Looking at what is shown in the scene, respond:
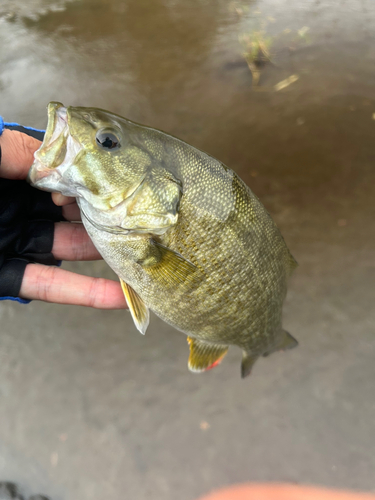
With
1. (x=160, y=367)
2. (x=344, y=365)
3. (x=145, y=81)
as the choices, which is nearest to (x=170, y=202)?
(x=160, y=367)

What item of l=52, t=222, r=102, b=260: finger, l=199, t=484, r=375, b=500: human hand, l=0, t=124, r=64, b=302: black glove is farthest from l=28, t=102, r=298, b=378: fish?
l=199, t=484, r=375, b=500: human hand

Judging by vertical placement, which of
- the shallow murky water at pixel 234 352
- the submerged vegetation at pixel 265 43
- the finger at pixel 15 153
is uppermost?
the finger at pixel 15 153

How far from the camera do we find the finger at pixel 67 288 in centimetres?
180

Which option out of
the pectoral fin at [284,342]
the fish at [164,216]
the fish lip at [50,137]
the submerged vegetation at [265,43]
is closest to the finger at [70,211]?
the fish at [164,216]

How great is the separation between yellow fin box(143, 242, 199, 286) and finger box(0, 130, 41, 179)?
755 millimetres

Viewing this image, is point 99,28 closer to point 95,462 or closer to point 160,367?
point 160,367

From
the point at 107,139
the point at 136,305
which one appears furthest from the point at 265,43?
the point at 136,305

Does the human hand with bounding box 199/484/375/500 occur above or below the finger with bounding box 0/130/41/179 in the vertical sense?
below

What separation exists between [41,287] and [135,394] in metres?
1.14

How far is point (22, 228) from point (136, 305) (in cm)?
90

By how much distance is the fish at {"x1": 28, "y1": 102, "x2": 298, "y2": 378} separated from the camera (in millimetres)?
1249

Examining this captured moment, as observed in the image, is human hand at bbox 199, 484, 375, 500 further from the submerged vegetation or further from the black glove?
the submerged vegetation

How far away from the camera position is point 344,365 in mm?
2389

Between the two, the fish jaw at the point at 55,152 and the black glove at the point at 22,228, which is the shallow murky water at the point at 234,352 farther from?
the fish jaw at the point at 55,152
